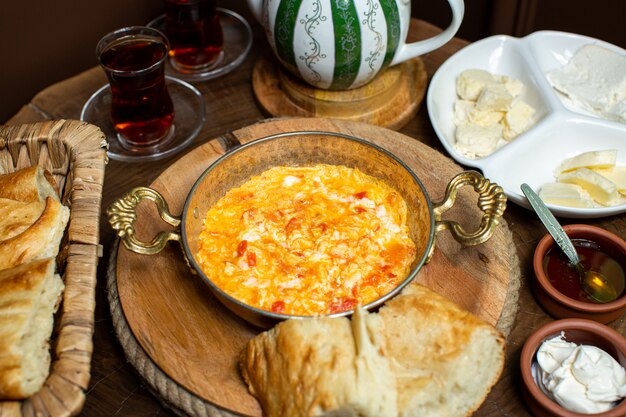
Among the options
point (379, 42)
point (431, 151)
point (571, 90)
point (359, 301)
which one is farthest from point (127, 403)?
point (571, 90)

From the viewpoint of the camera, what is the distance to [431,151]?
269 centimetres

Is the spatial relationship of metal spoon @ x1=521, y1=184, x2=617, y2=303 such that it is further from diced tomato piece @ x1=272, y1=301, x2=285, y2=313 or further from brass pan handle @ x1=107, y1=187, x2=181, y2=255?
brass pan handle @ x1=107, y1=187, x2=181, y2=255

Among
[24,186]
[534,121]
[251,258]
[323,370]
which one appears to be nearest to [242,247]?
[251,258]

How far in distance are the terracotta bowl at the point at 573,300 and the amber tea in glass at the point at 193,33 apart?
1822mm

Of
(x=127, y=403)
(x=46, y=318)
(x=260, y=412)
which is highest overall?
(x=46, y=318)

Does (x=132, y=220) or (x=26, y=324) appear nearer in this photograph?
(x=26, y=324)

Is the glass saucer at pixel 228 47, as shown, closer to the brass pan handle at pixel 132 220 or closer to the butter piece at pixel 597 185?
the brass pan handle at pixel 132 220

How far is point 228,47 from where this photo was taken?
349 cm

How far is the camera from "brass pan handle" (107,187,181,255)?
211 centimetres

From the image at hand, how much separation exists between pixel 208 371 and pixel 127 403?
12.9 inches

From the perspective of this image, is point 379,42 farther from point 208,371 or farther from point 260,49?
point 208,371

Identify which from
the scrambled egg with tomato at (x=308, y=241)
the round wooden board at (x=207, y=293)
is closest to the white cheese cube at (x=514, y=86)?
the round wooden board at (x=207, y=293)

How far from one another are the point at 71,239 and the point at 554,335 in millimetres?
1494

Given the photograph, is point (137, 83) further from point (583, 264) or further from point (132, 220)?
point (583, 264)
